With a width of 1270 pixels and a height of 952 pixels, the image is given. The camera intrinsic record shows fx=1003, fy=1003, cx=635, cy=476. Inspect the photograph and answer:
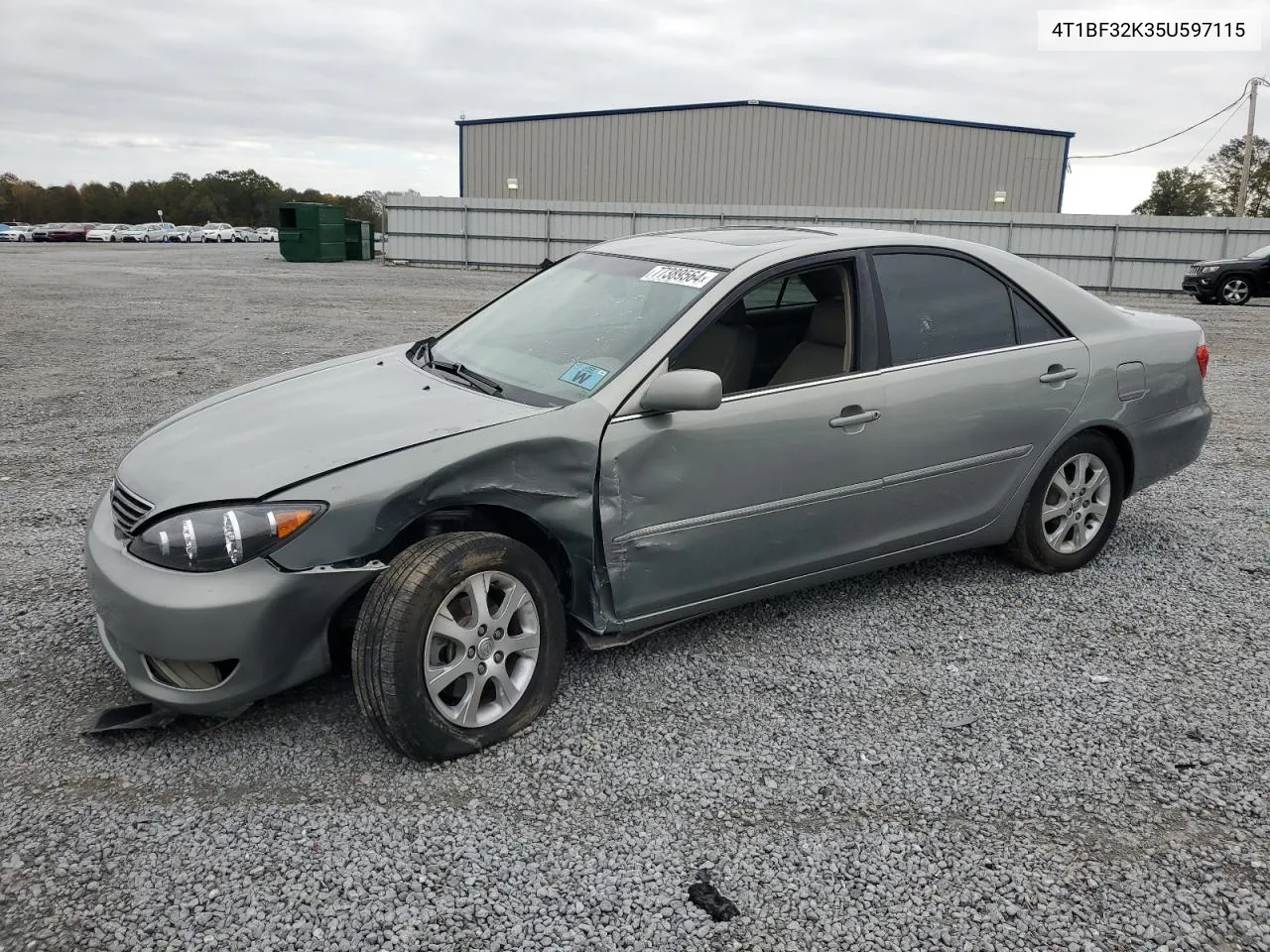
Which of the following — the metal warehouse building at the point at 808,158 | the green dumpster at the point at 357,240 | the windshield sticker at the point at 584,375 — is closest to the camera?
the windshield sticker at the point at 584,375

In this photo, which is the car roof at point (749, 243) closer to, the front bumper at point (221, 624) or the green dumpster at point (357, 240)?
the front bumper at point (221, 624)

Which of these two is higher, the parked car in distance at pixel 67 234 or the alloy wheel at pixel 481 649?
the parked car in distance at pixel 67 234

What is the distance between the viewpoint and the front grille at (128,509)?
3018 mm

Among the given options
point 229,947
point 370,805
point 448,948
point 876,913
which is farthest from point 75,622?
point 876,913

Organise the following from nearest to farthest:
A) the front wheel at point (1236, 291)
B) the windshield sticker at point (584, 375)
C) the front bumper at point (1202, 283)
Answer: the windshield sticker at point (584, 375) → the front wheel at point (1236, 291) → the front bumper at point (1202, 283)

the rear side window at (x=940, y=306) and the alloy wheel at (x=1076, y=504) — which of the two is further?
the alloy wheel at (x=1076, y=504)

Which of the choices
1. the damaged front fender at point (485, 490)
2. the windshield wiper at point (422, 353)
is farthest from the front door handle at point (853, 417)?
the windshield wiper at point (422, 353)

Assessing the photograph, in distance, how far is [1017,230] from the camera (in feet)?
84.3

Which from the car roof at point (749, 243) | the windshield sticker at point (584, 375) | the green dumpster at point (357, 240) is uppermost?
the green dumpster at point (357, 240)

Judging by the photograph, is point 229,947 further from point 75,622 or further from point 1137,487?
point 1137,487

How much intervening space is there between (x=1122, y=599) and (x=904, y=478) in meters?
1.29

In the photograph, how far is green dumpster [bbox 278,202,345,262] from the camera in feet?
110

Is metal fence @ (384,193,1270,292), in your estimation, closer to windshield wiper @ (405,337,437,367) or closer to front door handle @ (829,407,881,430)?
windshield wiper @ (405,337,437,367)

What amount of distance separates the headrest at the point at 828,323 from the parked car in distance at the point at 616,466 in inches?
0.5
